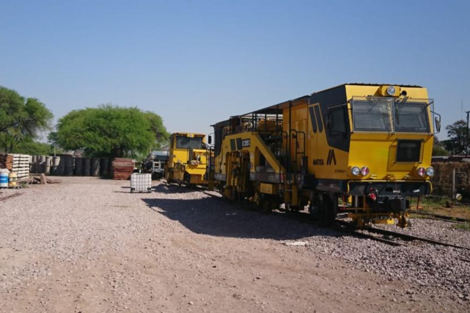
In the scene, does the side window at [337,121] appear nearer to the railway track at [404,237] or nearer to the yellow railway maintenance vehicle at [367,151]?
the yellow railway maintenance vehicle at [367,151]

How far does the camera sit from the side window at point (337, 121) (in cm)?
→ 1126

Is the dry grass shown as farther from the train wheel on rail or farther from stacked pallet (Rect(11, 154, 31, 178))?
stacked pallet (Rect(11, 154, 31, 178))

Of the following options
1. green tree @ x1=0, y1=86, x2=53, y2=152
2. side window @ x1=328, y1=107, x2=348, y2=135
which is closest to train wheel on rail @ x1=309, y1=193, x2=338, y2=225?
side window @ x1=328, y1=107, x2=348, y2=135

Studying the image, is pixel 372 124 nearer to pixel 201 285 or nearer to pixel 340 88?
pixel 340 88

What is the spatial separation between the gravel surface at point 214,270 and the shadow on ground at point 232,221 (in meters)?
0.08

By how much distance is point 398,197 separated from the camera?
11.3m

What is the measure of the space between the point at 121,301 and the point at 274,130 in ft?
35.7

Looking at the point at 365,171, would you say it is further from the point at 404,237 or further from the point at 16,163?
the point at 16,163

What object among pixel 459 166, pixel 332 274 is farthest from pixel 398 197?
pixel 459 166

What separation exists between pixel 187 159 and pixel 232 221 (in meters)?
16.5

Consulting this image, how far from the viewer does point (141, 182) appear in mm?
26172

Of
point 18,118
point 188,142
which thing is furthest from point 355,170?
point 18,118

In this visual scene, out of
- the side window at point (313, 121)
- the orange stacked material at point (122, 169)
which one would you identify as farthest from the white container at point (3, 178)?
the side window at point (313, 121)

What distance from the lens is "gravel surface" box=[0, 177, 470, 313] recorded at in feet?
20.5
